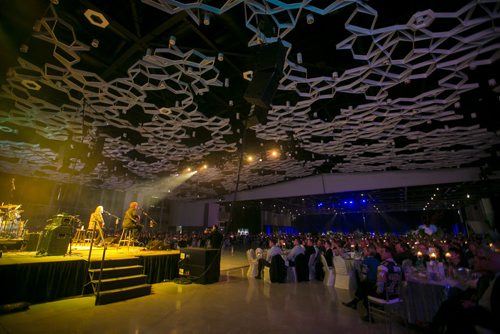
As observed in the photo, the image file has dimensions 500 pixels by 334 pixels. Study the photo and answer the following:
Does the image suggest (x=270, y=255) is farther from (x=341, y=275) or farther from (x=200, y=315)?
(x=200, y=315)

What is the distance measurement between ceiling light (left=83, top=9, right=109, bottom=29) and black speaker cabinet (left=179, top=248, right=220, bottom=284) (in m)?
5.83

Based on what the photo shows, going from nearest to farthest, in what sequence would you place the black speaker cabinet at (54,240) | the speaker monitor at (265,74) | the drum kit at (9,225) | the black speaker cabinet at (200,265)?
the speaker monitor at (265,74)
the black speaker cabinet at (54,240)
the black speaker cabinet at (200,265)
the drum kit at (9,225)

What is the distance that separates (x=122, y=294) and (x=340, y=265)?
5.44 m

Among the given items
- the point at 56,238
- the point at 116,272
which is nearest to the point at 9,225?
the point at 56,238

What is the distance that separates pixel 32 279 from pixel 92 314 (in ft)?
4.79

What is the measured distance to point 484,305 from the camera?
250 centimetres

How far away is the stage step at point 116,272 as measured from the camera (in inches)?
195

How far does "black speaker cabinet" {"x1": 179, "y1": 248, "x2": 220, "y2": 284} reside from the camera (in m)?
6.64

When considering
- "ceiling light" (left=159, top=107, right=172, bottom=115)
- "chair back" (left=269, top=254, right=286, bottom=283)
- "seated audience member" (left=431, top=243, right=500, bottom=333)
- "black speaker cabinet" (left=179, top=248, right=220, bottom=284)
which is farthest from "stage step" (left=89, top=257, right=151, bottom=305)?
"seated audience member" (left=431, top=243, right=500, bottom=333)

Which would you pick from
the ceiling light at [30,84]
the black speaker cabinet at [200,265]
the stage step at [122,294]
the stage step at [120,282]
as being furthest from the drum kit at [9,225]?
the stage step at [122,294]

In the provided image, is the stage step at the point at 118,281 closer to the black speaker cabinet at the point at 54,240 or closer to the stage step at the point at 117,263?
the stage step at the point at 117,263

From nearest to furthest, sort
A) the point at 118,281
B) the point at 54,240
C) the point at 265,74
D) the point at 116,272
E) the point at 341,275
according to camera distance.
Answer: the point at 265,74
the point at 118,281
the point at 116,272
the point at 54,240
the point at 341,275

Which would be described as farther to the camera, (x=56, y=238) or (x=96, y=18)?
(x=56, y=238)

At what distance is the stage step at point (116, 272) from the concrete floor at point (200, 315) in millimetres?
462
